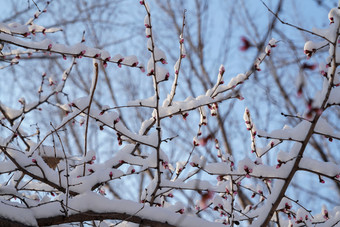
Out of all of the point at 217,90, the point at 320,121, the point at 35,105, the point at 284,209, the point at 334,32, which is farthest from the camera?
the point at 35,105

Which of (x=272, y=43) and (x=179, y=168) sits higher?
(x=272, y=43)

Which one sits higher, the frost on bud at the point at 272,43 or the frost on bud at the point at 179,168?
the frost on bud at the point at 272,43

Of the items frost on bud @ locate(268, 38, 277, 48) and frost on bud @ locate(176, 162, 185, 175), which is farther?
frost on bud @ locate(176, 162, 185, 175)

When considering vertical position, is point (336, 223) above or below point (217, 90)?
below

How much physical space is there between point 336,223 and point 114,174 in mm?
1429

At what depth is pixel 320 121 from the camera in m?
1.84

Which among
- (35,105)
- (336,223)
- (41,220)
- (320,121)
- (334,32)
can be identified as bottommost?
(41,220)

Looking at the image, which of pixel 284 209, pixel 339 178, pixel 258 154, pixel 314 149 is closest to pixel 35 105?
pixel 258 154

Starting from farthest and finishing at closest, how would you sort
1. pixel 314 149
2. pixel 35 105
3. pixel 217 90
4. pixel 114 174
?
pixel 314 149 → pixel 35 105 → pixel 217 90 → pixel 114 174

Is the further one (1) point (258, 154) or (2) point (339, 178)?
(1) point (258, 154)

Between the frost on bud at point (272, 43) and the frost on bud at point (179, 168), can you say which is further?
the frost on bud at point (179, 168)

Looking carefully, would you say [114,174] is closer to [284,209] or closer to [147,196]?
[147,196]

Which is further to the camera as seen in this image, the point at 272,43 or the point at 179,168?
the point at 179,168

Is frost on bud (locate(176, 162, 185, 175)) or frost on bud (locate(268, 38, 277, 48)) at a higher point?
frost on bud (locate(268, 38, 277, 48))
